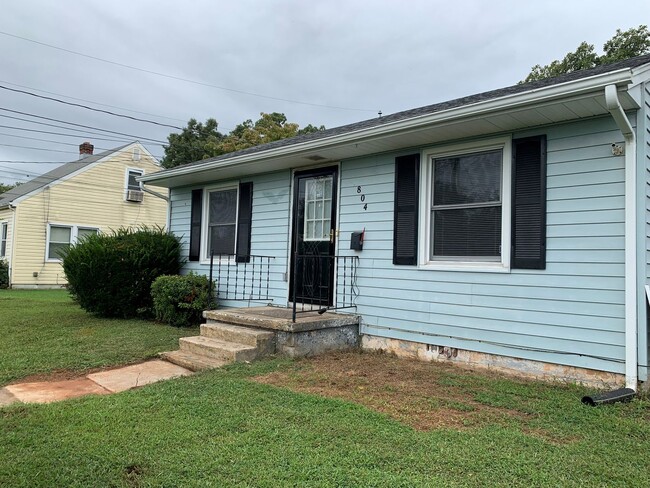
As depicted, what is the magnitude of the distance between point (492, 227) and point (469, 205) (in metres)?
0.36

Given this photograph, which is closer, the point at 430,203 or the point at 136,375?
the point at 136,375

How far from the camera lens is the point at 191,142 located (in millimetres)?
29000

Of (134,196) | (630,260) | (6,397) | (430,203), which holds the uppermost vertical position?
(134,196)

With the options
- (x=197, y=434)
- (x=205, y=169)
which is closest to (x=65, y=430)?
(x=197, y=434)

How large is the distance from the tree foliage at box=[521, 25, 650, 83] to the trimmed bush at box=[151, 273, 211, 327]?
13355mm

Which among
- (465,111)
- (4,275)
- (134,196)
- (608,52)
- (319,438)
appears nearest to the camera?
(319,438)

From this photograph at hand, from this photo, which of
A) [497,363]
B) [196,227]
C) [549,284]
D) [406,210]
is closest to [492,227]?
[549,284]

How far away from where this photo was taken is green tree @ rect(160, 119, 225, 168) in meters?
28.7

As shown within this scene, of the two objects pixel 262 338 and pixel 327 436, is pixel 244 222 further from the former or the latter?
pixel 327 436

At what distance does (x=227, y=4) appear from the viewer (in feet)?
32.1

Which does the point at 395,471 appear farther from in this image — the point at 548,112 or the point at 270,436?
the point at 548,112

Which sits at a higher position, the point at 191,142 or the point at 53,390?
the point at 191,142

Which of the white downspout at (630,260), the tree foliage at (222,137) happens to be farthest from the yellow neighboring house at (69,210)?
the white downspout at (630,260)

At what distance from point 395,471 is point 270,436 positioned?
2.66ft
